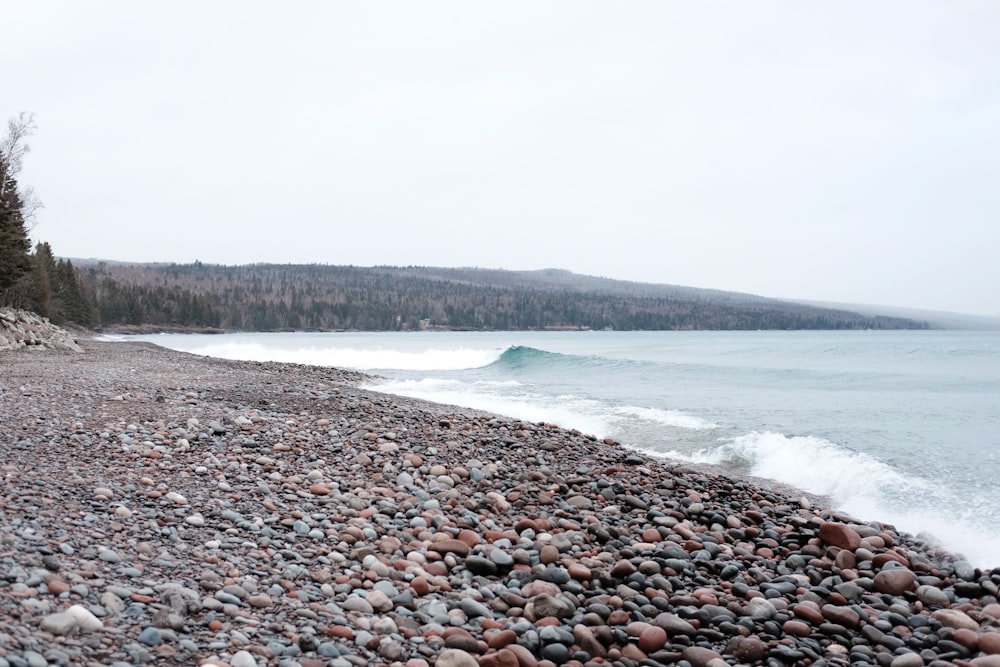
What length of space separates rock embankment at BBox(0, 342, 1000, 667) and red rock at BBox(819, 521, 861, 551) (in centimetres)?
1

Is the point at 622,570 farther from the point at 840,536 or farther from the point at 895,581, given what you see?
the point at 840,536

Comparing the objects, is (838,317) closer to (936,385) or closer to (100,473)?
(936,385)

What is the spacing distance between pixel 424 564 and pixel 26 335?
1022 inches

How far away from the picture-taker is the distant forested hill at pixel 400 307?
125 meters

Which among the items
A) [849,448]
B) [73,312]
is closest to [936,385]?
[849,448]

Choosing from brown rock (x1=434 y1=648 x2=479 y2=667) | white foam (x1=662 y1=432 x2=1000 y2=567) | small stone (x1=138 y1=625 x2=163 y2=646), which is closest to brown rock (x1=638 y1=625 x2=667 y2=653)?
brown rock (x1=434 y1=648 x2=479 y2=667)

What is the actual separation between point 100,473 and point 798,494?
728 cm

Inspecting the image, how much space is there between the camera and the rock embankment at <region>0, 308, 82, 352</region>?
77.2 feet

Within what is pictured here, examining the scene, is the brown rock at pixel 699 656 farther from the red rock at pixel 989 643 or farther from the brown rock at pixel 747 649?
the red rock at pixel 989 643

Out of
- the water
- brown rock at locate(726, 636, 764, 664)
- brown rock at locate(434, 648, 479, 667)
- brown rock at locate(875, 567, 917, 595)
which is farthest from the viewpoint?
the water

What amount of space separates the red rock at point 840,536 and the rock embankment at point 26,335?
24.0 meters

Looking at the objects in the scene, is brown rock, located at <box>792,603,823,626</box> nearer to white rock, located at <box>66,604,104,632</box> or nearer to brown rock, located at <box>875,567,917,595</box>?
brown rock, located at <box>875,567,917,595</box>

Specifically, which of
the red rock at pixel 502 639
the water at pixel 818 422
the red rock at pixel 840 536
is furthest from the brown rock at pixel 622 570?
the water at pixel 818 422

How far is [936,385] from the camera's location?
88.2 feet
